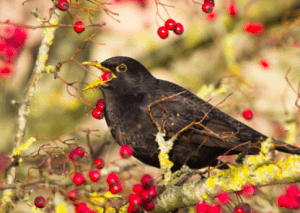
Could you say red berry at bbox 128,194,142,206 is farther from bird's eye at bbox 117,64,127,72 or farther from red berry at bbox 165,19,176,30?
bird's eye at bbox 117,64,127,72

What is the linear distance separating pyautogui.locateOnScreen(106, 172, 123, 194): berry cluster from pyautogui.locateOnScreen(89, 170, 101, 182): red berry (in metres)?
0.18

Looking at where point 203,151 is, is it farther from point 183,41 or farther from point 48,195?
point 183,41

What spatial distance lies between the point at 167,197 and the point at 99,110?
1.19 m

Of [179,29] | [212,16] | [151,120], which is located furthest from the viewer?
[212,16]

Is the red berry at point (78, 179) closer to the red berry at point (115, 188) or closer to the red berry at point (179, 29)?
the red berry at point (115, 188)

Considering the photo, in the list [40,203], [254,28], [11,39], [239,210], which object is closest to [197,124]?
[239,210]

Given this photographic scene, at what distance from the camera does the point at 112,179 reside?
3.27 meters

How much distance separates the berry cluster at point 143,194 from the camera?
329 centimetres

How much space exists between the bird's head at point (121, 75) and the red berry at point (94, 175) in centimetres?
156

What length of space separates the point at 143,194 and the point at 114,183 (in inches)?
9.2

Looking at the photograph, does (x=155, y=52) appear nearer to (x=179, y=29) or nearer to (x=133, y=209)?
(x=179, y=29)

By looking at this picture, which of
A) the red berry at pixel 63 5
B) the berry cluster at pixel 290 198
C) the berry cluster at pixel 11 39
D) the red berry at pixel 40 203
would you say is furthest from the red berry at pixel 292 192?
the berry cluster at pixel 11 39

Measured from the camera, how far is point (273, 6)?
7129 mm

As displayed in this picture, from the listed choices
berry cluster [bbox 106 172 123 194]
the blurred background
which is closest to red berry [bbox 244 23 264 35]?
the blurred background
